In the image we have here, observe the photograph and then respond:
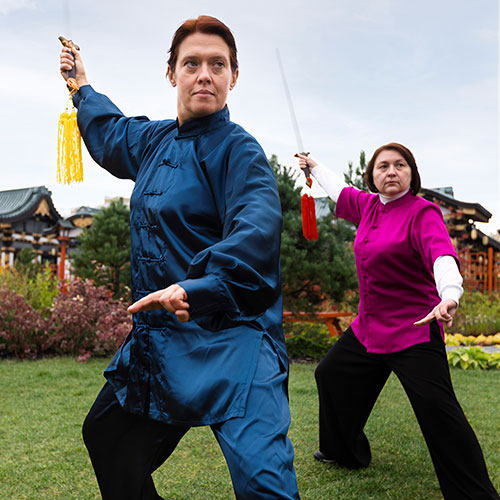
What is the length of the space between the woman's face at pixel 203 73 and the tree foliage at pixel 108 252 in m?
8.97

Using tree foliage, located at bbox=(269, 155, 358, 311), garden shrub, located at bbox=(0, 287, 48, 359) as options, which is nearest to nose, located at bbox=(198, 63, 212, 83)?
tree foliage, located at bbox=(269, 155, 358, 311)

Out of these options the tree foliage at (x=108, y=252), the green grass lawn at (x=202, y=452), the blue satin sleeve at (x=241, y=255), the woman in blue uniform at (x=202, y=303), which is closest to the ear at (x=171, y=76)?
the woman in blue uniform at (x=202, y=303)

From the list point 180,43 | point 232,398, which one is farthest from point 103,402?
point 180,43

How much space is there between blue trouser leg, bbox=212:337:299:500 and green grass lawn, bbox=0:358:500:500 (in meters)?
1.85

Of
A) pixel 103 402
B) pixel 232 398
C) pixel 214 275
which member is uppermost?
pixel 214 275

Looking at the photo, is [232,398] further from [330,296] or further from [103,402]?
[330,296]

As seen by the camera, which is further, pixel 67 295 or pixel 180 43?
pixel 67 295

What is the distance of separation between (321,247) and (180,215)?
652cm

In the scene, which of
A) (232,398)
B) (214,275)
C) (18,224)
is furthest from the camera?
(18,224)

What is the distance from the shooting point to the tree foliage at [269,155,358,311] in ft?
25.5

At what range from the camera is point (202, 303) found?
53.4 inches

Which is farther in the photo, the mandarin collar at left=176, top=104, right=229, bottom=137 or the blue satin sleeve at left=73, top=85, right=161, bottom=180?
the blue satin sleeve at left=73, top=85, right=161, bottom=180

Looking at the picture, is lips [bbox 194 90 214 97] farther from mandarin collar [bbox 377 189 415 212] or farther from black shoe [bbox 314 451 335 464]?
black shoe [bbox 314 451 335 464]

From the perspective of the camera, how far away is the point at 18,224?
22.9 metres
